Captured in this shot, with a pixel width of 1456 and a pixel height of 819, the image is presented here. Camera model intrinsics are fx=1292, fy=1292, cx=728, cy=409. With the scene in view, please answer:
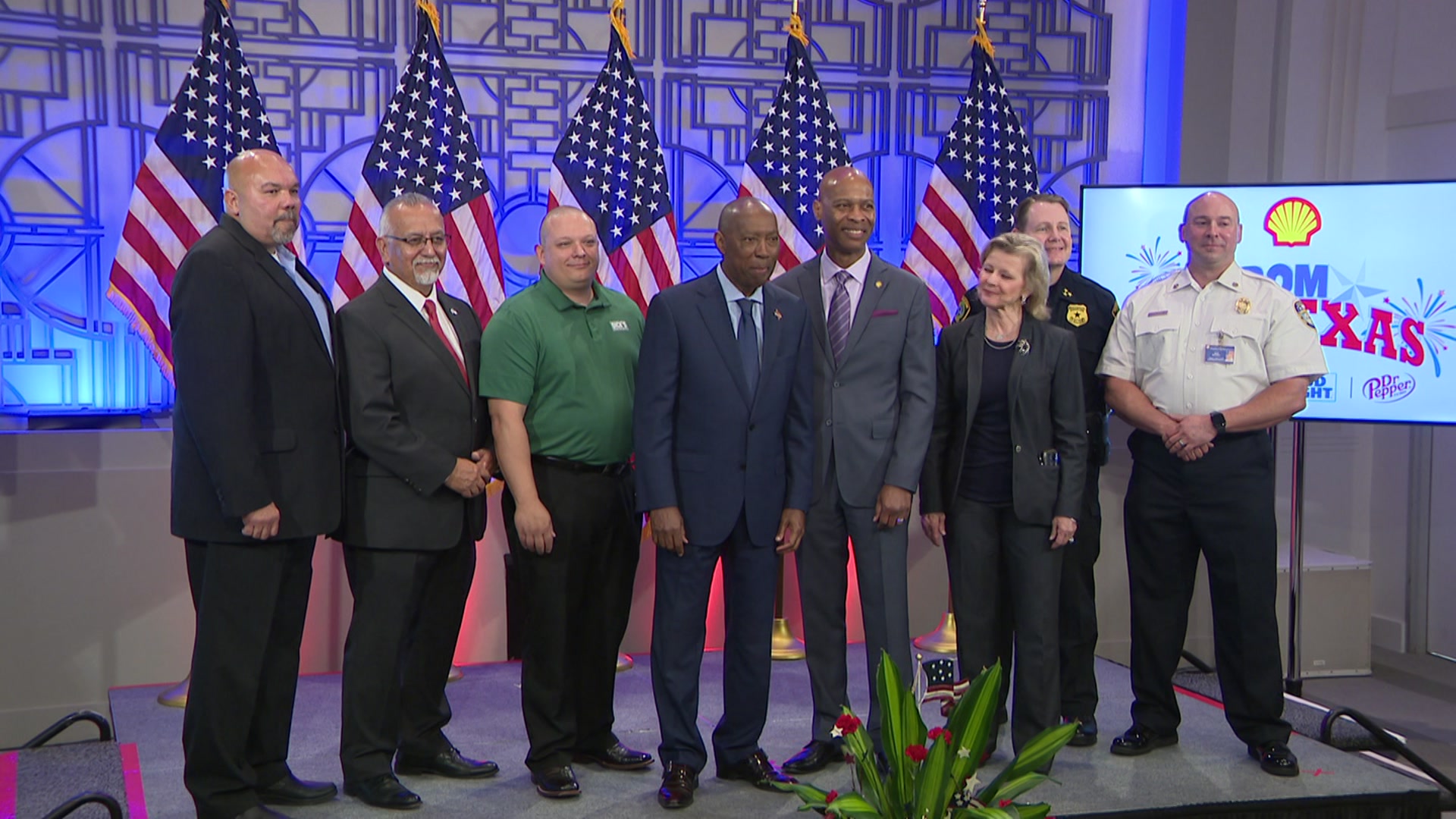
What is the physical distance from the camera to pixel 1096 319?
397 centimetres

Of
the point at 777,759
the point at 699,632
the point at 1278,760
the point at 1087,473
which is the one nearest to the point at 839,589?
the point at 699,632

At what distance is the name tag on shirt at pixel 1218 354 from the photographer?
12.0ft

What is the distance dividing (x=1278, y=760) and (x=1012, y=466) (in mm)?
1152

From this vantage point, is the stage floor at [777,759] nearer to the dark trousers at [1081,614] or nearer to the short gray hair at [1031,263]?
the dark trousers at [1081,614]

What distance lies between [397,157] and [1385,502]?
469cm

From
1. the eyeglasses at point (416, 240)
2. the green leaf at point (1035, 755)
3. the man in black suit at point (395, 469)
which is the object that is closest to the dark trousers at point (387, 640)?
the man in black suit at point (395, 469)

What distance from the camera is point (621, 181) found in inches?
204

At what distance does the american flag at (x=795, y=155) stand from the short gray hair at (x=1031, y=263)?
1.82 meters

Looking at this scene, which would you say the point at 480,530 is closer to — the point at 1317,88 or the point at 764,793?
the point at 764,793

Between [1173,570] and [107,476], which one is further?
[107,476]

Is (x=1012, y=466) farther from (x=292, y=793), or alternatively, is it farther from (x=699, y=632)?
(x=292, y=793)

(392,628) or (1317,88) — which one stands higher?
(1317,88)

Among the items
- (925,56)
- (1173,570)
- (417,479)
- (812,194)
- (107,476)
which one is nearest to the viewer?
(417,479)

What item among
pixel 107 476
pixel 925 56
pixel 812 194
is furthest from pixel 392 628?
pixel 925 56
